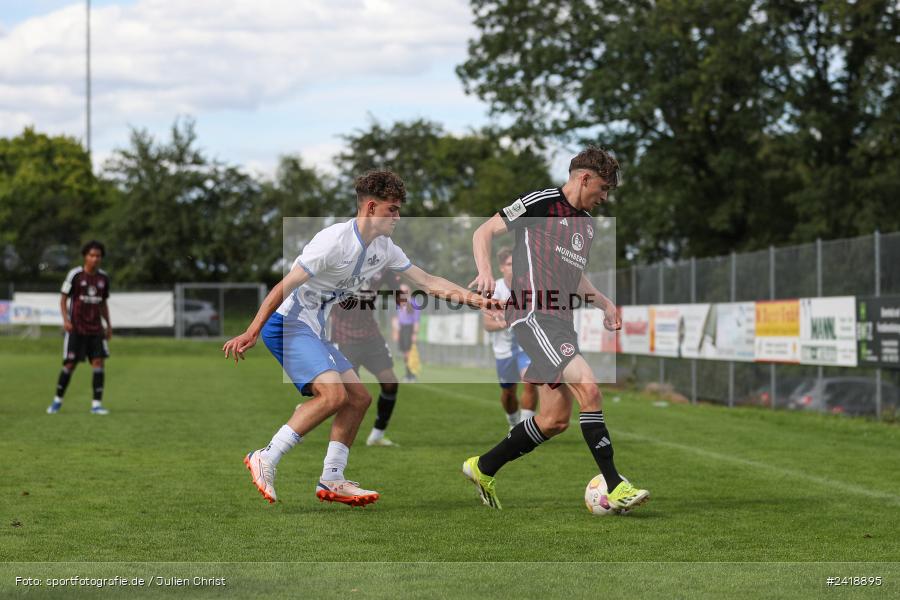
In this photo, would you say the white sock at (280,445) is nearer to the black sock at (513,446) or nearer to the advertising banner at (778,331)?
the black sock at (513,446)

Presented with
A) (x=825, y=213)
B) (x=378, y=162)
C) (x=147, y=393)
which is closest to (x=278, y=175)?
(x=378, y=162)

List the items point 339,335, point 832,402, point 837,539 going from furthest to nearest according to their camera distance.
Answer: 1. point 832,402
2. point 339,335
3. point 837,539

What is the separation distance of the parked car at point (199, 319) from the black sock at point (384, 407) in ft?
134

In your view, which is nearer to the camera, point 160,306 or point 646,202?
point 646,202

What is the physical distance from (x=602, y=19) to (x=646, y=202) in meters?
5.76

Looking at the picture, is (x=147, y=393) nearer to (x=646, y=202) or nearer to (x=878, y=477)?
(x=878, y=477)

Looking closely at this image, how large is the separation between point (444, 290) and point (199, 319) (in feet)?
151

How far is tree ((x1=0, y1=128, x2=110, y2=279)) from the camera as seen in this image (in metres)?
77.2

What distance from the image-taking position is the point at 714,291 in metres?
21.4

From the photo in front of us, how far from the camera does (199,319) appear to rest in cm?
5206

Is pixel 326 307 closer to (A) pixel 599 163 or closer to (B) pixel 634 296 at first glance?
(A) pixel 599 163

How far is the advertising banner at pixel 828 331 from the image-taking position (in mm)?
16141

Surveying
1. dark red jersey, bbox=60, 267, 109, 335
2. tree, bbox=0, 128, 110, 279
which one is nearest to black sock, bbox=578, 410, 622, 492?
dark red jersey, bbox=60, 267, 109, 335

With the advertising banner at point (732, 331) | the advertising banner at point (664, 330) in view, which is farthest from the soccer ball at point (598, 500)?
the advertising banner at point (664, 330)
